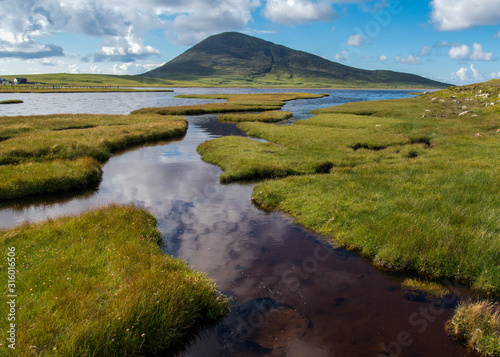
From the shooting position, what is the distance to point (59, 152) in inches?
1069

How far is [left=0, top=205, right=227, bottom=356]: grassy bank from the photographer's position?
252 inches

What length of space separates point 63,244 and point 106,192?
10.4m

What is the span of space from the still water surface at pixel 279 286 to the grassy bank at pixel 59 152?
220cm

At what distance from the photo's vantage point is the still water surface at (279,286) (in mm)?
7824

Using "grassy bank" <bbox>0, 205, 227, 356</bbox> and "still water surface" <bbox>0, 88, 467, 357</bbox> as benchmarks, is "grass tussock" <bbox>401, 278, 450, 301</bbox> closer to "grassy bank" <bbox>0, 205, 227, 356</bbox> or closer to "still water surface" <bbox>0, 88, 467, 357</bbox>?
"still water surface" <bbox>0, 88, 467, 357</bbox>

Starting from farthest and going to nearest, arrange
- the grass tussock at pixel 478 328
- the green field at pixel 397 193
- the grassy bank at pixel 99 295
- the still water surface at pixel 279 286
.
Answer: the green field at pixel 397 193 < the still water surface at pixel 279 286 < the grass tussock at pixel 478 328 < the grassy bank at pixel 99 295

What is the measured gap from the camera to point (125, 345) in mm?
6664

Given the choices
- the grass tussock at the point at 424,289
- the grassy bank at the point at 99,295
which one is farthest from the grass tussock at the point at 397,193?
the grassy bank at the point at 99,295

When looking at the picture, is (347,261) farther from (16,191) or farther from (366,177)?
(16,191)

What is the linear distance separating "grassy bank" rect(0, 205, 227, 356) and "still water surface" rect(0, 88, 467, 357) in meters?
1.03

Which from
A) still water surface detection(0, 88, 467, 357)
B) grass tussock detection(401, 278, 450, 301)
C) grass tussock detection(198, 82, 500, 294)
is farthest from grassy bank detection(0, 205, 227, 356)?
A: grass tussock detection(198, 82, 500, 294)

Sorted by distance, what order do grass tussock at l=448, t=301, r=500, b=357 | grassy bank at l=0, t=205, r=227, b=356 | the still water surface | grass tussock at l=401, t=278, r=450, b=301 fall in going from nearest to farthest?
grassy bank at l=0, t=205, r=227, b=356
grass tussock at l=448, t=301, r=500, b=357
the still water surface
grass tussock at l=401, t=278, r=450, b=301

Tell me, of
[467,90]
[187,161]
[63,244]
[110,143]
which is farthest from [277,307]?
[467,90]

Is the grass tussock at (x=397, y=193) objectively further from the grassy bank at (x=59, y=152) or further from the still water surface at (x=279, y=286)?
the grassy bank at (x=59, y=152)
